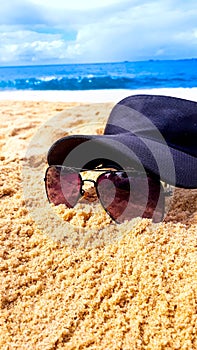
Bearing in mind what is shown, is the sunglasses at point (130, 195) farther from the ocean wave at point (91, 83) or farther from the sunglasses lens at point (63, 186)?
the ocean wave at point (91, 83)

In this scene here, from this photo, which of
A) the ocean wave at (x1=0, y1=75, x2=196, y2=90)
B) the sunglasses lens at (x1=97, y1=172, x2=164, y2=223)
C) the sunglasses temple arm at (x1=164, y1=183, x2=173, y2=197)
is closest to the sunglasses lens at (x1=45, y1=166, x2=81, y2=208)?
the sunglasses lens at (x1=97, y1=172, x2=164, y2=223)

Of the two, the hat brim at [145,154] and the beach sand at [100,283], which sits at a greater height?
the hat brim at [145,154]

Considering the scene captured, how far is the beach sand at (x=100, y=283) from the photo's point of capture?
957mm

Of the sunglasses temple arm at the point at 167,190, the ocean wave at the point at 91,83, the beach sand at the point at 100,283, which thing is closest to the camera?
the beach sand at the point at 100,283

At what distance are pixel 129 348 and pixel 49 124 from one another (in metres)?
2.62

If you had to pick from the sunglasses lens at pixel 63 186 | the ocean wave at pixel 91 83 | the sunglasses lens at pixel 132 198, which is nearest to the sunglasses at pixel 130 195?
the sunglasses lens at pixel 132 198

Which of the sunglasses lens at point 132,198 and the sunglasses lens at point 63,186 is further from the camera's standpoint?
the sunglasses lens at point 63,186

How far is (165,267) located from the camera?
1.10 meters

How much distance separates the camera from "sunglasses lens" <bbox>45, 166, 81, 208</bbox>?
1.50 m

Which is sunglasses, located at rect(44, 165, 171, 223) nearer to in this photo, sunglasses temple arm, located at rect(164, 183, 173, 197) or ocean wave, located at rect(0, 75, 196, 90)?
sunglasses temple arm, located at rect(164, 183, 173, 197)

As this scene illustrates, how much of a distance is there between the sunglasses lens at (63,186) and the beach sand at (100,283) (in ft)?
0.20

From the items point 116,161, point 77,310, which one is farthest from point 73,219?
point 77,310

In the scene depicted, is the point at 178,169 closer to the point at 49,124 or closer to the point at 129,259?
the point at 129,259

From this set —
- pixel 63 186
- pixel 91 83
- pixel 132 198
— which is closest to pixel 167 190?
pixel 132 198
